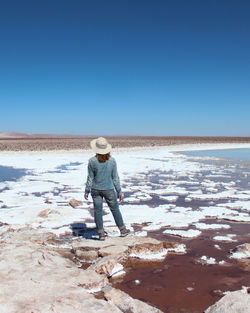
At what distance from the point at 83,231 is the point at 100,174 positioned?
4.03ft

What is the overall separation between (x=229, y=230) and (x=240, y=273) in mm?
1624

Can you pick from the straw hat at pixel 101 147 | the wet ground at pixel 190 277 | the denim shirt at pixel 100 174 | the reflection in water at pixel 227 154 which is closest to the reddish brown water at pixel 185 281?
the wet ground at pixel 190 277

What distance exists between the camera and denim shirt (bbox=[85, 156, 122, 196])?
4.32m

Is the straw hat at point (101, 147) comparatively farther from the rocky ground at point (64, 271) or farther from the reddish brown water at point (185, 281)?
the reddish brown water at point (185, 281)

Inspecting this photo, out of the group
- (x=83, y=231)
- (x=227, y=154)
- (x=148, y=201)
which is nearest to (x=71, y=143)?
(x=227, y=154)

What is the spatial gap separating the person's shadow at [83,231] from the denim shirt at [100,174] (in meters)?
0.78

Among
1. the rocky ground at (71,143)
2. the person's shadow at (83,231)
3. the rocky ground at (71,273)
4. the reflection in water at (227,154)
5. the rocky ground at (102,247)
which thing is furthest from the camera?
the rocky ground at (71,143)

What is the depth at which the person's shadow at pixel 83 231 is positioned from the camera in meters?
4.79

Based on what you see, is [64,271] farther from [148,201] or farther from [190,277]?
[148,201]

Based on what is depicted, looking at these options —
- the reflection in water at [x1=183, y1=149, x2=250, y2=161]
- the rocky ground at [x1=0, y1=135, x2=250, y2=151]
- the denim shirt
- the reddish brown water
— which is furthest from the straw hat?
the rocky ground at [x1=0, y1=135, x2=250, y2=151]

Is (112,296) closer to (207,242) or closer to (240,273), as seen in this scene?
(240,273)

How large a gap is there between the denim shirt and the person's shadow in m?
0.78

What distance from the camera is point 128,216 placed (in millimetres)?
5898

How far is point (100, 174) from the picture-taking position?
171 inches
